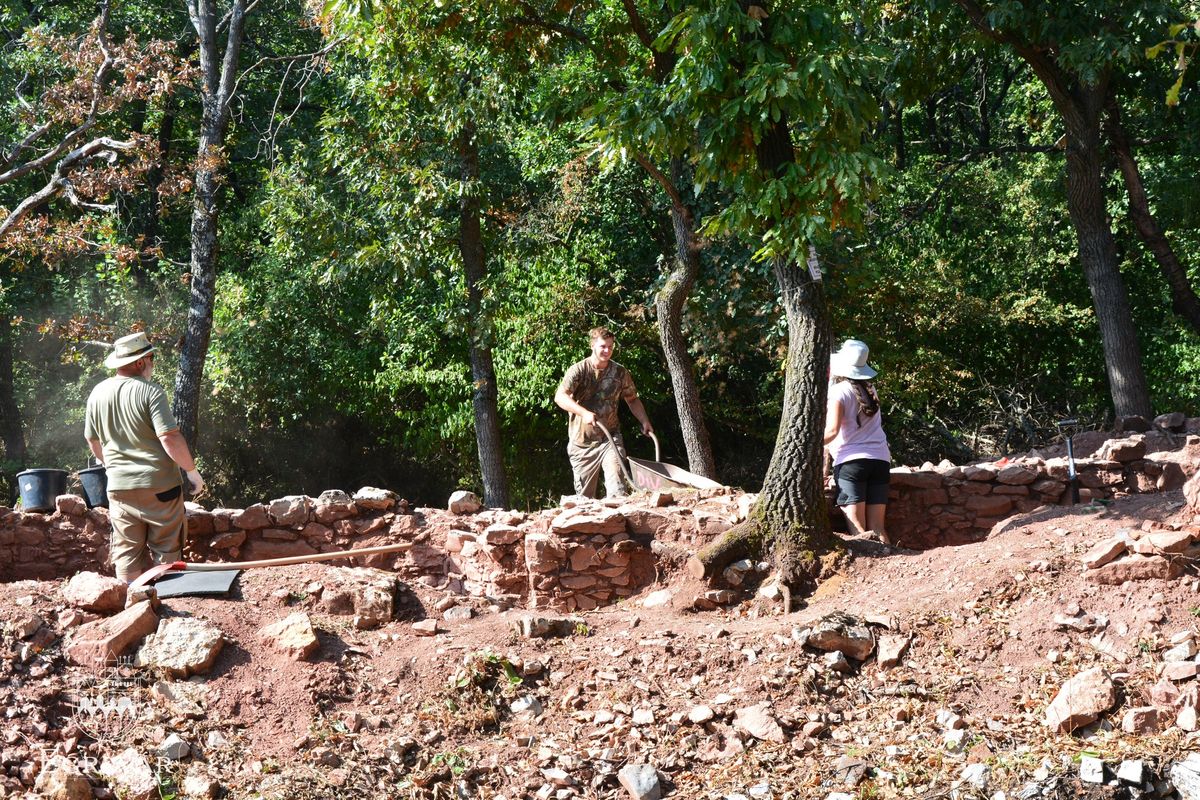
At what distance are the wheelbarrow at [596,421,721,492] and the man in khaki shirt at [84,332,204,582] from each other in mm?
3263

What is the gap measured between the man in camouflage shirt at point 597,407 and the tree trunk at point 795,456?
1803mm

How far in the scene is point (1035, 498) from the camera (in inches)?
331

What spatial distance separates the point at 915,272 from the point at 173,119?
40.6 ft

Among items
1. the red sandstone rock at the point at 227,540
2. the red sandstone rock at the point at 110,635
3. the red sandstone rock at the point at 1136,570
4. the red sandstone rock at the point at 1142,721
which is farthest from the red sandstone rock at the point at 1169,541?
the red sandstone rock at the point at 227,540

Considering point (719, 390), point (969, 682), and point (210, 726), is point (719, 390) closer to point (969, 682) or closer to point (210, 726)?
point (969, 682)

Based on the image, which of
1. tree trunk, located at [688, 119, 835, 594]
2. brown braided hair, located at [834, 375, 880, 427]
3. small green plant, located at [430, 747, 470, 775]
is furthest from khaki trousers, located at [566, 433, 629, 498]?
small green plant, located at [430, 747, 470, 775]

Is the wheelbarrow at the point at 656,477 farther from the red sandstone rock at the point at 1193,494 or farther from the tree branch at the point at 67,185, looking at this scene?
the tree branch at the point at 67,185

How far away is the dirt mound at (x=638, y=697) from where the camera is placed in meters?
5.16

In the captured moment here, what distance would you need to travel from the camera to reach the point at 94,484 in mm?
7875

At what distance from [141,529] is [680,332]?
5210 millimetres

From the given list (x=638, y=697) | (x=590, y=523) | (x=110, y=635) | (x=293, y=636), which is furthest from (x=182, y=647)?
(x=590, y=523)

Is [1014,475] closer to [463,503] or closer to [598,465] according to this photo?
[598,465]

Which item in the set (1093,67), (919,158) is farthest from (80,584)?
(919,158)

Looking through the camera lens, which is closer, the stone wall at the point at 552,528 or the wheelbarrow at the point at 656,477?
the stone wall at the point at 552,528
